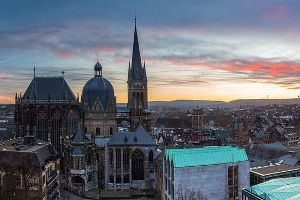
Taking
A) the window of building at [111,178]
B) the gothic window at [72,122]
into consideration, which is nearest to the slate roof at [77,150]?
the window of building at [111,178]

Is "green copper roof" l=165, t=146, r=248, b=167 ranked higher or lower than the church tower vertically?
lower

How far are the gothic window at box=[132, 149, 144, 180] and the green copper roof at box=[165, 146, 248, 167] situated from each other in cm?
2491

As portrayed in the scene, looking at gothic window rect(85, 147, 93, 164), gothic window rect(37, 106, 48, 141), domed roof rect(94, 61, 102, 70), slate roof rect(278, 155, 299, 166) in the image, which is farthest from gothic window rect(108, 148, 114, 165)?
slate roof rect(278, 155, 299, 166)

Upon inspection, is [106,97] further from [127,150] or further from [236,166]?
[236,166]

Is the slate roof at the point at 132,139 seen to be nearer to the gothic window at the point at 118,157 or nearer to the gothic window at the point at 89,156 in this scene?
the gothic window at the point at 118,157

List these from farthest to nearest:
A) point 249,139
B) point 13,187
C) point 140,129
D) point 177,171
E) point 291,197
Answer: point 249,139, point 140,129, point 177,171, point 13,187, point 291,197

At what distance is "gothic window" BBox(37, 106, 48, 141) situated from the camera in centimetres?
9894

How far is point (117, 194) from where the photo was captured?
8625 centimetres

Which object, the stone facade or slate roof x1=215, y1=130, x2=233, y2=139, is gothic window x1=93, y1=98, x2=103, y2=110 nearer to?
the stone facade

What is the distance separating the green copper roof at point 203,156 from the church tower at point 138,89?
43537 millimetres

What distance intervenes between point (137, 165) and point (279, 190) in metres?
44.1

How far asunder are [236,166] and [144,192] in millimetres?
29281

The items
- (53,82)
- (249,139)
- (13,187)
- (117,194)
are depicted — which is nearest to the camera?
(13,187)

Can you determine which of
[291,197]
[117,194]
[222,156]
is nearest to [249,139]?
[117,194]
